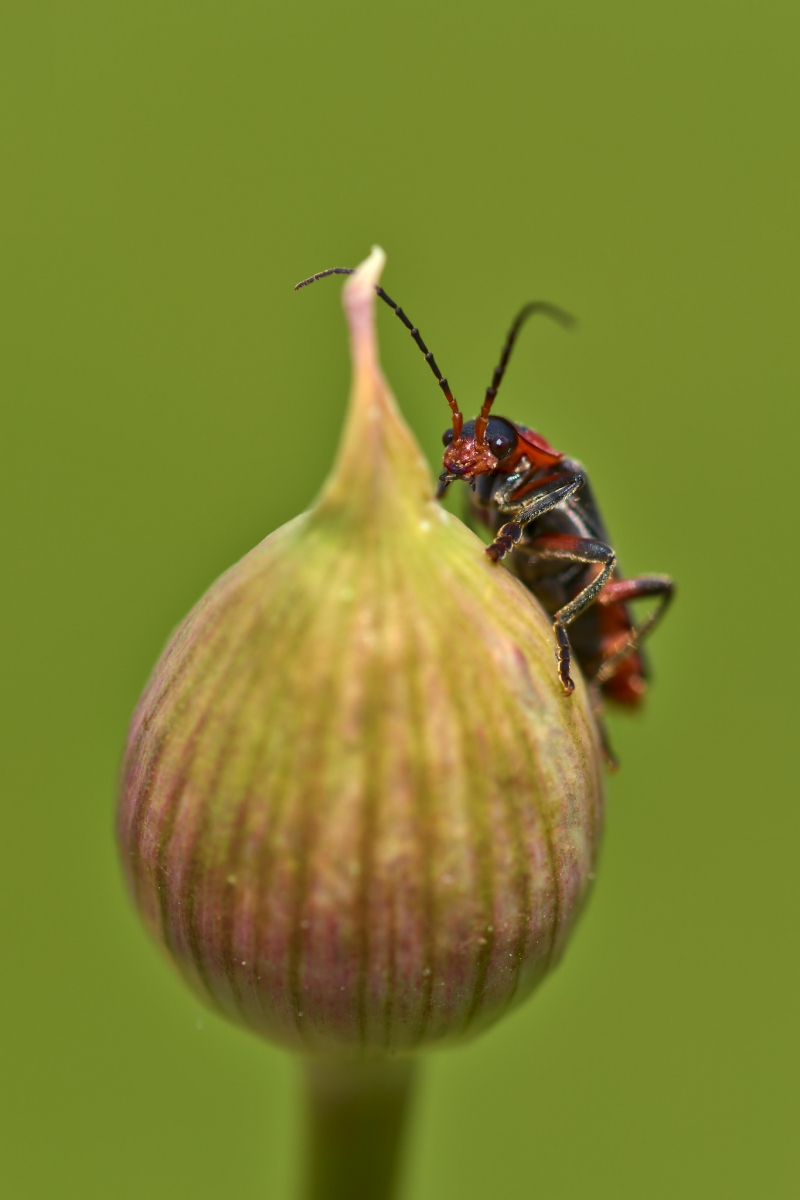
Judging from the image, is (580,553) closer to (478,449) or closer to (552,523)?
(552,523)

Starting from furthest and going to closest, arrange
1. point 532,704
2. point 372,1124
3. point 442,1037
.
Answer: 1. point 372,1124
2. point 442,1037
3. point 532,704

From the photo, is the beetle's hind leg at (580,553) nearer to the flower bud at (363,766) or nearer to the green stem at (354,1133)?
the flower bud at (363,766)

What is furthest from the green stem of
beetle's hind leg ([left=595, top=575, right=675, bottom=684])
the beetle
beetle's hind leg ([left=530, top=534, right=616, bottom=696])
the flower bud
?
beetle's hind leg ([left=595, top=575, right=675, bottom=684])

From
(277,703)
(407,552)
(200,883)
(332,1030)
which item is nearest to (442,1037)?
(332,1030)

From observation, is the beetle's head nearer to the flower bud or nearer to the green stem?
the flower bud

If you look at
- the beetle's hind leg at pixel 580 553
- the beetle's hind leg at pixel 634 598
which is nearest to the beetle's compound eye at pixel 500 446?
the beetle's hind leg at pixel 580 553

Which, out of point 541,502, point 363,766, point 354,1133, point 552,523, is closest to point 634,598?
point 552,523

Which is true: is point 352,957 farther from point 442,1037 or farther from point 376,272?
point 376,272

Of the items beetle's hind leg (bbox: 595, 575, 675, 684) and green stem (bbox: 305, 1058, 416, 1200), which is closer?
green stem (bbox: 305, 1058, 416, 1200)
